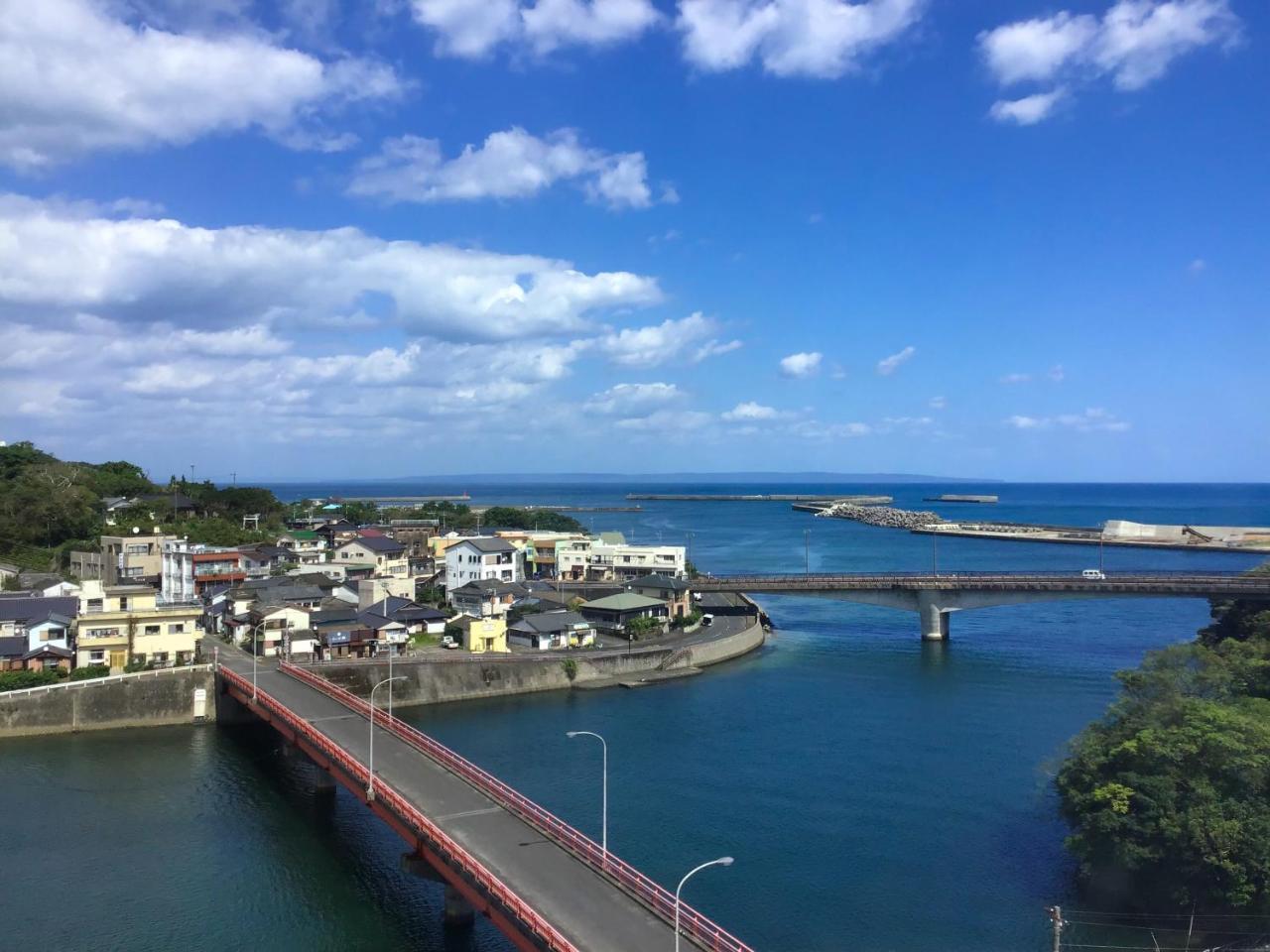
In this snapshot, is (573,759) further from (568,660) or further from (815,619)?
(815,619)

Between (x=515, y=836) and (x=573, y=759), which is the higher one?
(x=515, y=836)

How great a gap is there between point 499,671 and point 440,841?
23.2 meters

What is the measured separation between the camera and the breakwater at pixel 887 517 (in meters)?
150

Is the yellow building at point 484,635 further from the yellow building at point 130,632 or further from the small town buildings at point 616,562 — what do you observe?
the small town buildings at point 616,562

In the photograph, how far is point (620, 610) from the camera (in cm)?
5153

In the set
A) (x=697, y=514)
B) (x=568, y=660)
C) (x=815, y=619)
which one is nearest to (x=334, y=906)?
(x=568, y=660)

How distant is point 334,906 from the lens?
20219 mm

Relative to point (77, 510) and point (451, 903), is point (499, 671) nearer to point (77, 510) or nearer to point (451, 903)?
point (451, 903)

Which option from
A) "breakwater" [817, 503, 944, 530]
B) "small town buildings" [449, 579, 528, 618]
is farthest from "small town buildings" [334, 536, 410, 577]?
"breakwater" [817, 503, 944, 530]

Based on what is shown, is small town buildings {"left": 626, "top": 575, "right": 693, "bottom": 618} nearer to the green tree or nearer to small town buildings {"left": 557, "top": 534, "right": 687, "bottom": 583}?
small town buildings {"left": 557, "top": 534, "right": 687, "bottom": 583}

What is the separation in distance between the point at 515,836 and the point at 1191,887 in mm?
14361

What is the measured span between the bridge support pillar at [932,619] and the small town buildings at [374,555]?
35.3 meters

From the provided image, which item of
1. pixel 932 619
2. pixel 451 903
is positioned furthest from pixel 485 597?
pixel 451 903

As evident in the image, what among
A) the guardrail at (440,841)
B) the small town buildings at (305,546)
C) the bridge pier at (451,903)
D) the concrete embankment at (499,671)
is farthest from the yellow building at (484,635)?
the bridge pier at (451,903)
